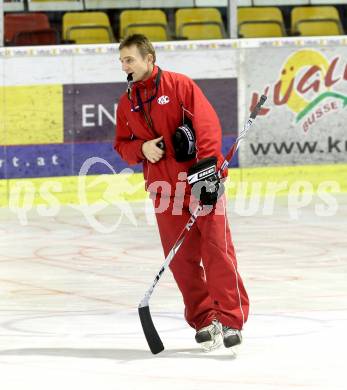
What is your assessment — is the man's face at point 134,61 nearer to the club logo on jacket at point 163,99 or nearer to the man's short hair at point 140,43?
the man's short hair at point 140,43

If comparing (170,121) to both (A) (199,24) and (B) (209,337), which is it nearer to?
(B) (209,337)

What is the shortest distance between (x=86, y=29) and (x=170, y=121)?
736 centimetres

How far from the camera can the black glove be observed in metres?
6.31

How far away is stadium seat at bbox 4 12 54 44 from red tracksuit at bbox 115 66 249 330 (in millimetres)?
6860

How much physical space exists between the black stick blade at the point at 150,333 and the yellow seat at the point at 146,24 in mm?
7452

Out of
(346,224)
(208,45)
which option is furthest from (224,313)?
(208,45)

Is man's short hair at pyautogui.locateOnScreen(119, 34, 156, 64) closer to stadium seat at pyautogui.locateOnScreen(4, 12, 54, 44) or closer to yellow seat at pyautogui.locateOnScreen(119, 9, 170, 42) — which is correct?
stadium seat at pyautogui.locateOnScreen(4, 12, 54, 44)

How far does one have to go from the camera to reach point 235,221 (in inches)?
470

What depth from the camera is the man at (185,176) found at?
6.40 meters

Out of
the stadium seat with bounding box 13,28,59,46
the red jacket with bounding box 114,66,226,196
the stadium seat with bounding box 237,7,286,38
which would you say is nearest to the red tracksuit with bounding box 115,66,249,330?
the red jacket with bounding box 114,66,226,196

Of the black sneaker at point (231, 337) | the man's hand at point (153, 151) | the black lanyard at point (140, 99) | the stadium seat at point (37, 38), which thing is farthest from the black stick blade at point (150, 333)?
the stadium seat at point (37, 38)

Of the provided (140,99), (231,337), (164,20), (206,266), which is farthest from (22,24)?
(231,337)

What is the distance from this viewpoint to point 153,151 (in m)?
6.45

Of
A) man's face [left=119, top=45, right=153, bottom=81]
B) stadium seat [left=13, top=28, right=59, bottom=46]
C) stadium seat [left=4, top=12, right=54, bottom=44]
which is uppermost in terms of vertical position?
stadium seat [left=4, top=12, right=54, bottom=44]
